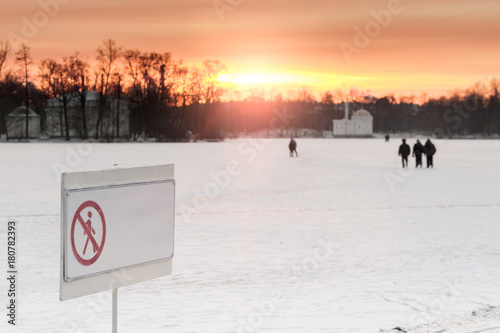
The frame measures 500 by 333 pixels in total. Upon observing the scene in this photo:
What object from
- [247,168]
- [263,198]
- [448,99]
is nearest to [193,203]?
[263,198]

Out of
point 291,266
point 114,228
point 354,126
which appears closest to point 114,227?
point 114,228

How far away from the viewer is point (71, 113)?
8806 cm

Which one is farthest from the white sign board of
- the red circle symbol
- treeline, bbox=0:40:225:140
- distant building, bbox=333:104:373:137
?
distant building, bbox=333:104:373:137

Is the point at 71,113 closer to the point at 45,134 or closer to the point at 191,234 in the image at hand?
the point at 45,134

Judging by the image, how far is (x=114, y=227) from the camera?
4.09 metres

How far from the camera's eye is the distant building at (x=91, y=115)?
279 ft

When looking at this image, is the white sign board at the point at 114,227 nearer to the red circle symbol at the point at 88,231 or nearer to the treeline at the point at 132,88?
the red circle symbol at the point at 88,231

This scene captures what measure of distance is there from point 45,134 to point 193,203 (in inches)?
2921

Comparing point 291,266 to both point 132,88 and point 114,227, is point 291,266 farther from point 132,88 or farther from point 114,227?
point 132,88

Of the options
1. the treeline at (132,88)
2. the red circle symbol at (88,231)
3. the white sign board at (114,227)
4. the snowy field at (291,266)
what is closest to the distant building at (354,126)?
the treeline at (132,88)

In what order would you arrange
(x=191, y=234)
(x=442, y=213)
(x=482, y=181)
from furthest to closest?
(x=482, y=181) → (x=442, y=213) → (x=191, y=234)

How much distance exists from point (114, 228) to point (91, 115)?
88025mm

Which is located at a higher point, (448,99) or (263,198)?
(448,99)

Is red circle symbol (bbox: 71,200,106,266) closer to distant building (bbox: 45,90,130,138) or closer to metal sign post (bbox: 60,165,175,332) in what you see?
metal sign post (bbox: 60,165,175,332)
